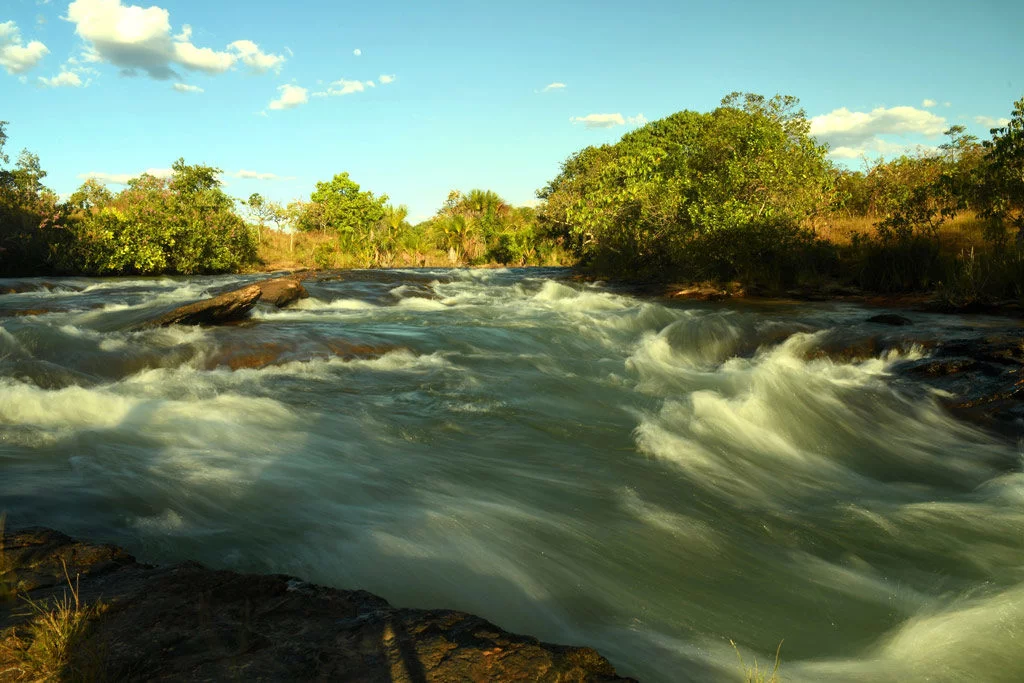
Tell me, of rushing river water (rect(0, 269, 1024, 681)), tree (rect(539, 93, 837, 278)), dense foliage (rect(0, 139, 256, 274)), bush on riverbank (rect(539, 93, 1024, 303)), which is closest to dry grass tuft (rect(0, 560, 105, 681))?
rushing river water (rect(0, 269, 1024, 681))

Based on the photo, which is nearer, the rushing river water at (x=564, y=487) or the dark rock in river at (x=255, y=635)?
the dark rock in river at (x=255, y=635)

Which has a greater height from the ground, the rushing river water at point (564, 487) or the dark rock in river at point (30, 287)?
the dark rock in river at point (30, 287)

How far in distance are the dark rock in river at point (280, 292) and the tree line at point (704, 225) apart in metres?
10.5

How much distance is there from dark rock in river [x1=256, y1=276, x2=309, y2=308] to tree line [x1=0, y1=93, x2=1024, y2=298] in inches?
412

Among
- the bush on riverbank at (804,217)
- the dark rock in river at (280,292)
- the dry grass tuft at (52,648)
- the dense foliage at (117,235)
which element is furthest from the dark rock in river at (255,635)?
the dense foliage at (117,235)

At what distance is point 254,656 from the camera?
6.15 feet

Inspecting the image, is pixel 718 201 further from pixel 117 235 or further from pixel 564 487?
pixel 117 235

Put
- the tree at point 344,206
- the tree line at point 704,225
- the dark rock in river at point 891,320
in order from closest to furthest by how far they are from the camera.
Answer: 1. the dark rock in river at point 891,320
2. the tree line at point 704,225
3. the tree at point 344,206

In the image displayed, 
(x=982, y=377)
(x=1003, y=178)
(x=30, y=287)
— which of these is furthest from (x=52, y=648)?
(x=30, y=287)

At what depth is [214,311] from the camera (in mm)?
9219

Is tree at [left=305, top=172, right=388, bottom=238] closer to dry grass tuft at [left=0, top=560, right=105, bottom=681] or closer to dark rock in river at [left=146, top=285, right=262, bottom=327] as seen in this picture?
dark rock in river at [left=146, top=285, right=262, bottom=327]

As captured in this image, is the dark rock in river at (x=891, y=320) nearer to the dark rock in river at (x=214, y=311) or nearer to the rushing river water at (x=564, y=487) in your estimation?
the rushing river water at (x=564, y=487)

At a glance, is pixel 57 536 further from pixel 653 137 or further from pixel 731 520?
pixel 653 137

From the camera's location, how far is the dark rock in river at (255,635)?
1.80m
